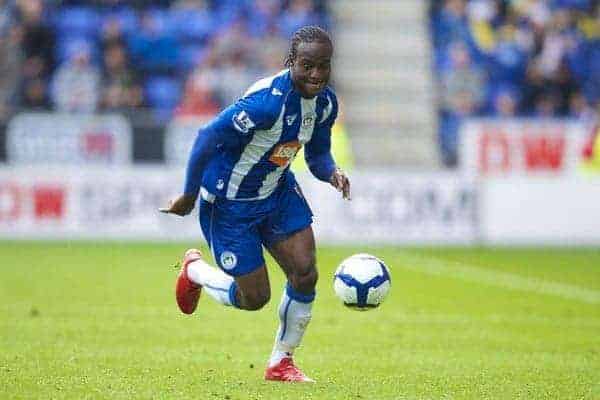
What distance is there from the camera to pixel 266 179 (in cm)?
770

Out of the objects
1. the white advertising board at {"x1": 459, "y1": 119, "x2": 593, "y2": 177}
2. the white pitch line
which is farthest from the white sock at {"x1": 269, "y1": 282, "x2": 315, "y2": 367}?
Answer: the white advertising board at {"x1": 459, "y1": 119, "x2": 593, "y2": 177}

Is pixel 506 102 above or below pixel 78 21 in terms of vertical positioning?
below

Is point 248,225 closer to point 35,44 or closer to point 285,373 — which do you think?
point 285,373

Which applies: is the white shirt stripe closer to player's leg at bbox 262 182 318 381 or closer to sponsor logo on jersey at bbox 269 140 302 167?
sponsor logo on jersey at bbox 269 140 302 167

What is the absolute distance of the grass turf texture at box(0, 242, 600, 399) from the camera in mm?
7477

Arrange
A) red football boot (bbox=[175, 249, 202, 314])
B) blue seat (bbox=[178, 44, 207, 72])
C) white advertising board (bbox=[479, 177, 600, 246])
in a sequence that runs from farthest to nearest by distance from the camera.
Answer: blue seat (bbox=[178, 44, 207, 72]) < white advertising board (bbox=[479, 177, 600, 246]) < red football boot (bbox=[175, 249, 202, 314])

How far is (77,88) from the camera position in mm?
19984

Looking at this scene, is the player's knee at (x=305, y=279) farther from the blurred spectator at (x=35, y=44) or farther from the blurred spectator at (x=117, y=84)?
the blurred spectator at (x=35, y=44)

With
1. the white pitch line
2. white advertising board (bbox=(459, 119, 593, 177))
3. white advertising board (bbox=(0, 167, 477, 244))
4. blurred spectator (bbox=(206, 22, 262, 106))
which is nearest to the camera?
the white pitch line

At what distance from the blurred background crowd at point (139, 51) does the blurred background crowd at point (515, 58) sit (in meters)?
2.54

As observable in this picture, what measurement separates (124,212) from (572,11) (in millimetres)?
10420

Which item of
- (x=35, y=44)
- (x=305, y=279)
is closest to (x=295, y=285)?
(x=305, y=279)

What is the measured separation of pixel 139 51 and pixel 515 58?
22.0ft

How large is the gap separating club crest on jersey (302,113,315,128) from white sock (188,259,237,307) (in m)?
1.05
